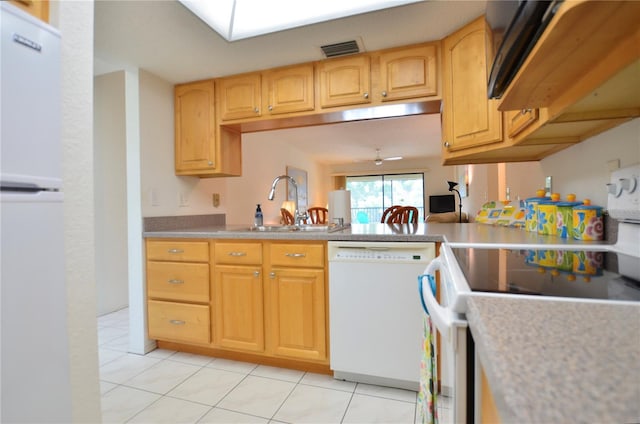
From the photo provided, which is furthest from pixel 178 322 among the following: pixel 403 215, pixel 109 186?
pixel 403 215

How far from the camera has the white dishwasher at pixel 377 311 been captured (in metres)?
1.68

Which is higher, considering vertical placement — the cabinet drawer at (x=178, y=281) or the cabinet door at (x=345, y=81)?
the cabinet door at (x=345, y=81)

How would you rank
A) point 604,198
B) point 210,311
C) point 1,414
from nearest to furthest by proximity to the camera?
point 1,414
point 604,198
point 210,311

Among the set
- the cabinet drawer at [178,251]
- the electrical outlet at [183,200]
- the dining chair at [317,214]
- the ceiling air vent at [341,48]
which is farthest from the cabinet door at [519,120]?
the electrical outlet at [183,200]

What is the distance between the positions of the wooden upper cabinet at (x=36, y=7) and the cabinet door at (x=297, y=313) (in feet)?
4.96

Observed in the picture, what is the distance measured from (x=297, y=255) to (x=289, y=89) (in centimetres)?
121

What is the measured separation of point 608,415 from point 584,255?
0.97 metres

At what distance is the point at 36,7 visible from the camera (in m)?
0.94

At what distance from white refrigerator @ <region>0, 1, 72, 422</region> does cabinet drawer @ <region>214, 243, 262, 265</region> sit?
3.55 feet

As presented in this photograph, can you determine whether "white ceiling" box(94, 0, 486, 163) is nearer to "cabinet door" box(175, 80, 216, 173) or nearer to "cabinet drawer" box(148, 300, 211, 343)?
"cabinet door" box(175, 80, 216, 173)

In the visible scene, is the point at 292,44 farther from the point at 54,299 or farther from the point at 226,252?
the point at 54,299

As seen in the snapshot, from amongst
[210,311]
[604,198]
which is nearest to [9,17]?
[210,311]

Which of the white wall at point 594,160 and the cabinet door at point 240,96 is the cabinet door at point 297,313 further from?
the white wall at point 594,160

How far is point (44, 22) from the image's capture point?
935mm
